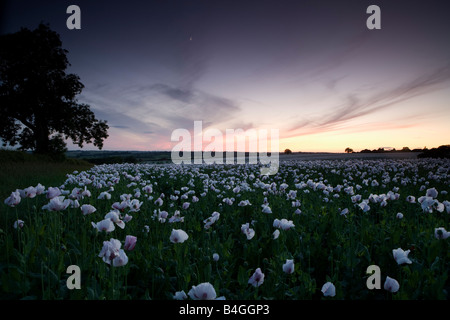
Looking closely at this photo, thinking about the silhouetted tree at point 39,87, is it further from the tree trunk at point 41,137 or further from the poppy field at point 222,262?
the poppy field at point 222,262

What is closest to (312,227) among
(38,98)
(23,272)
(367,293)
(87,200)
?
(367,293)

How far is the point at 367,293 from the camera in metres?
2.22

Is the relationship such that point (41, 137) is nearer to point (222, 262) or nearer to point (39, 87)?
point (39, 87)

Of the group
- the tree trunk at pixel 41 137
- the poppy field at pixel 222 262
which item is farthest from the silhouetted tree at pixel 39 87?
A: the poppy field at pixel 222 262

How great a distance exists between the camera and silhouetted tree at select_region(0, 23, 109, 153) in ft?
58.3

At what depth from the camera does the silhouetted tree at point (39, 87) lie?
58.3ft

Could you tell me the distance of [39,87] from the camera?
17.7m

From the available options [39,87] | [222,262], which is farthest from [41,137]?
[222,262]

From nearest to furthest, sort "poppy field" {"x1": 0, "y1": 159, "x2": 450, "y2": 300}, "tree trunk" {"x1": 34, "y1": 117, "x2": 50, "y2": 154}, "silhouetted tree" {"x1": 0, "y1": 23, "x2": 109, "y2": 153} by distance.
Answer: "poppy field" {"x1": 0, "y1": 159, "x2": 450, "y2": 300} < "silhouetted tree" {"x1": 0, "y1": 23, "x2": 109, "y2": 153} < "tree trunk" {"x1": 34, "y1": 117, "x2": 50, "y2": 154}

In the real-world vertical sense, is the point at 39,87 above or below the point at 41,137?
above

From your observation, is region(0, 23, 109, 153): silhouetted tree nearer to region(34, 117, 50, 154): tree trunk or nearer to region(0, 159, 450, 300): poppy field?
region(34, 117, 50, 154): tree trunk

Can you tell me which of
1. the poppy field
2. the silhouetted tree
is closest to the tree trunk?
the silhouetted tree
